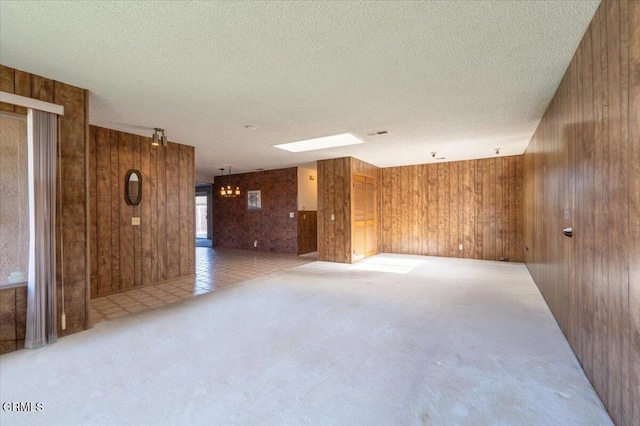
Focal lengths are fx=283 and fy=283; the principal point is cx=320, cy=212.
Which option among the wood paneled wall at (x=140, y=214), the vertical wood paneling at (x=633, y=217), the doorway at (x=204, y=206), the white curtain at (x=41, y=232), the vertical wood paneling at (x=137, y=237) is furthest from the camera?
the doorway at (x=204, y=206)

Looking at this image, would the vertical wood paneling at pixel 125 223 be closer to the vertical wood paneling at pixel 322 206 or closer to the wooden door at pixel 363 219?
the vertical wood paneling at pixel 322 206

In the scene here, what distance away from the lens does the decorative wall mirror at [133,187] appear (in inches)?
181

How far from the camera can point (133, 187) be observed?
469 cm

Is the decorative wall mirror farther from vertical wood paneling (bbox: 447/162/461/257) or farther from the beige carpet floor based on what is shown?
vertical wood paneling (bbox: 447/162/461/257)

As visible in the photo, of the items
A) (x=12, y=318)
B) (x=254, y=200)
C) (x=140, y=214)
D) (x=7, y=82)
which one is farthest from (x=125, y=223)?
(x=254, y=200)

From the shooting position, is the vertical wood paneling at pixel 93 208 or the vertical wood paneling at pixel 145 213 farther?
the vertical wood paneling at pixel 145 213

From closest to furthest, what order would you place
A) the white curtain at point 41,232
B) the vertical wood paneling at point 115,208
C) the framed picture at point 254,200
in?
the white curtain at point 41,232 → the vertical wood paneling at point 115,208 → the framed picture at point 254,200

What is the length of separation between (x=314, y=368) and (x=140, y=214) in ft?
13.5

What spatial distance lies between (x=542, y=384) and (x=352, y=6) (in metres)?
2.86

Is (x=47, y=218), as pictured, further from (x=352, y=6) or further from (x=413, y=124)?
(x=413, y=124)

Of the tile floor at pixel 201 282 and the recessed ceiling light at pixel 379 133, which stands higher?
the recessed ceiling light at pixel 379 133

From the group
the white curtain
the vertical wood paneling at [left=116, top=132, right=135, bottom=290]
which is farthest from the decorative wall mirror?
the white curtain

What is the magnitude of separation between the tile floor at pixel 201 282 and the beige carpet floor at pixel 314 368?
1.32ft

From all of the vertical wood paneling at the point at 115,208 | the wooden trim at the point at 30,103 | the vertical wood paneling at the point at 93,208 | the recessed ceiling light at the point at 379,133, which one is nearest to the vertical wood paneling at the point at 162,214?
the vertical wood paneling at the point at 115,208
